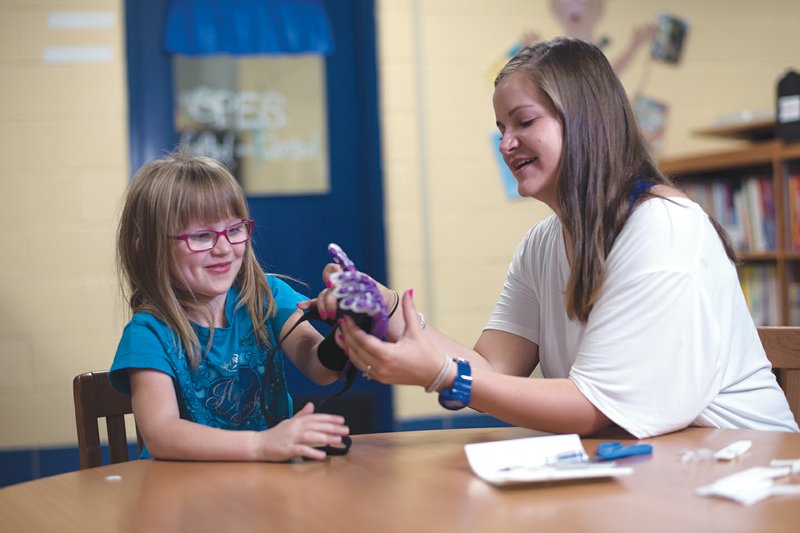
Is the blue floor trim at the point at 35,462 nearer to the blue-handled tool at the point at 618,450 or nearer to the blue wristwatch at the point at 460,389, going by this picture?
the blue wristwatch at the point at 460,389

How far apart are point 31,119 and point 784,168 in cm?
263

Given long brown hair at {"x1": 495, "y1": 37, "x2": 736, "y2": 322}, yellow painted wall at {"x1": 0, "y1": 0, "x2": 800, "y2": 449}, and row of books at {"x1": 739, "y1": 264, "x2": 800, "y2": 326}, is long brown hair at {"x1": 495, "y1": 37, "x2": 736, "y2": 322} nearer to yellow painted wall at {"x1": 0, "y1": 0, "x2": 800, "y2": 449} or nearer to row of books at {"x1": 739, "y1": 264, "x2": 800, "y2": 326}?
yellow painted wall at {"x1": 0, "y1": 0, "x2": 800, "y2": 449}

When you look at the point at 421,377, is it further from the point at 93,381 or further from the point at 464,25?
the point at 464,25

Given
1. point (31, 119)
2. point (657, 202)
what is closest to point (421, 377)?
point (657, 202)

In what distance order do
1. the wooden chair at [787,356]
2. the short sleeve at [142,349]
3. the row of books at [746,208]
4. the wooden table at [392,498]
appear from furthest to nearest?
the row of books at [746,208] → the wooden chair at [787,356] → the short sleeve at [142,349] → the wooden table at [392,498]

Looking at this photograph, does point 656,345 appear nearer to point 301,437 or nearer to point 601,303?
point 601,303

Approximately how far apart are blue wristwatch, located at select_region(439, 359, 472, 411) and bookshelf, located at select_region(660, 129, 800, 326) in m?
2.02

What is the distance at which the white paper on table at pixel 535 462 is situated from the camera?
0.97 meters

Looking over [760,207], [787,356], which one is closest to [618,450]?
[787,356]

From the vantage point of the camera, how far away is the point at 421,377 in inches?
47.5

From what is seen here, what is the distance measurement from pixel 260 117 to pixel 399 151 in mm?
536

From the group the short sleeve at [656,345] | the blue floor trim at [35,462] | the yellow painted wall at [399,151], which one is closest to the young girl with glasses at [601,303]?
the short sleeve at [656,345]

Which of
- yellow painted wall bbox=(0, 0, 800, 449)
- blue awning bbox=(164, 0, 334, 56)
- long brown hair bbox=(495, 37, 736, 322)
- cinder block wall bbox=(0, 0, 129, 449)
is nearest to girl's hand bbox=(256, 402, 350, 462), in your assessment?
long brown hair bbox=(495, 37, 736, 322)

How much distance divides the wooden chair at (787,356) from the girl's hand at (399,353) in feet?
1.91
